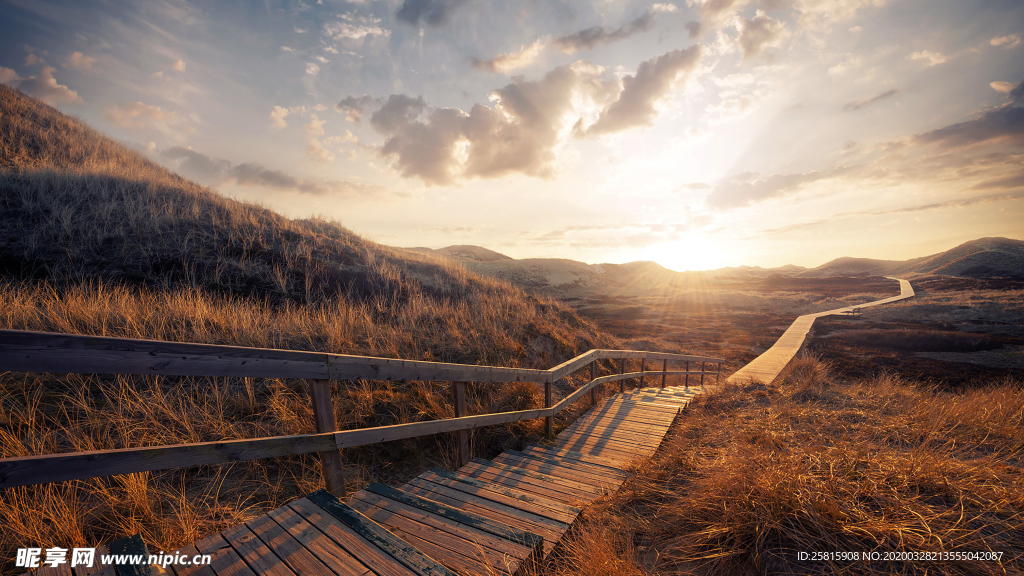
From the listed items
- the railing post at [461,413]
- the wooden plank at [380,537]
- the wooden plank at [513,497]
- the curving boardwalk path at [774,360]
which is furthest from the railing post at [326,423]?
the curving boardwalk path at [774,360]

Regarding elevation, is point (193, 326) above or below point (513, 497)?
above

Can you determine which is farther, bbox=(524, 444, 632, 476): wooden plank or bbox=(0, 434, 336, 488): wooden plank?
bbox=(524, 444, 632, 476): wooden plank

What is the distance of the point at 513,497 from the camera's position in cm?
326

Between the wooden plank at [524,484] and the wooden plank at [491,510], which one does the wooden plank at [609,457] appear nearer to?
the wooden plank at [524,484]

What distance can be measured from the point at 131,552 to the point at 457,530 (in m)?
1.71

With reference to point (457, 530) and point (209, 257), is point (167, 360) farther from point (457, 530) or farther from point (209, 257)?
point (209, 257)

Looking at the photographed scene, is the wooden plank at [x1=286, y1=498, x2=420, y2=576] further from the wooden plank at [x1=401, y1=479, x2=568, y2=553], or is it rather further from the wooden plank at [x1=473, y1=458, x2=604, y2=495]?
the wooden plank at [x1=473, y1=458, x2=604, y2=495]

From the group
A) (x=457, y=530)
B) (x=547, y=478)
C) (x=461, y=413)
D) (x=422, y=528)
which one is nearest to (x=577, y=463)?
(x=547, y=478)

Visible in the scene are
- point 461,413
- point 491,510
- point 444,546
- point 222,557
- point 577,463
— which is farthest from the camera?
point 577,463

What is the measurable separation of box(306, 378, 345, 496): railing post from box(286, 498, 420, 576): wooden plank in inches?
11.0

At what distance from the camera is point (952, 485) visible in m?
2.51

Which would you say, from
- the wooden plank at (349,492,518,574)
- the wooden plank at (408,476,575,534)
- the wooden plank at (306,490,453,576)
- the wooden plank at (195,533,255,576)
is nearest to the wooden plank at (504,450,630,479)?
the wooden plank at (408,476,575,534)

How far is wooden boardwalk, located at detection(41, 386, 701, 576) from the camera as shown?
2098mm

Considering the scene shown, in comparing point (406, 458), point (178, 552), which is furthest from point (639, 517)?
point (178, 552)
